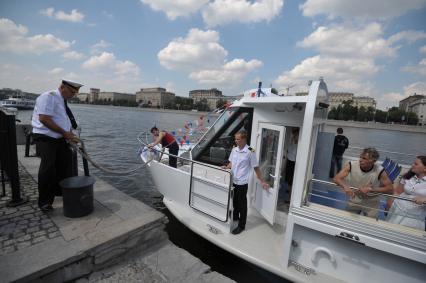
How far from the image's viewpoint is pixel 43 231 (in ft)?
8.64

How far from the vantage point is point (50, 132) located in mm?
2971

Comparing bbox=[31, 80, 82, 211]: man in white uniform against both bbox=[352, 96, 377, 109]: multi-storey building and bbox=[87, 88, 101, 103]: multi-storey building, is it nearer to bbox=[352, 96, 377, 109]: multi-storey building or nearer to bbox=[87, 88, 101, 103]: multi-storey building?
bbox=[352, 96, 377, 109]: multi-storey building

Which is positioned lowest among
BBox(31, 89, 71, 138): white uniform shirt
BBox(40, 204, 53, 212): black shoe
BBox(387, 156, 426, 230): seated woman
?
BBox(40, 204, 53, 212): black shoe

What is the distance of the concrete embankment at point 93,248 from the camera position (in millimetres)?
2143

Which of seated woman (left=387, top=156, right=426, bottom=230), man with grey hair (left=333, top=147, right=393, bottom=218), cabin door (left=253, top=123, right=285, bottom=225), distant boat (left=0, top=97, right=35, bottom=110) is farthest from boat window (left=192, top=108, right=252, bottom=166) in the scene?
distant boat (left=0, top=97, right=35, bottom=110)

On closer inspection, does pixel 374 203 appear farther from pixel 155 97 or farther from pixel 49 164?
pixel 155 97

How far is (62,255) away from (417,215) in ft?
12.3

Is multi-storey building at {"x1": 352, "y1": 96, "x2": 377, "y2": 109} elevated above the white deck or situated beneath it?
elevated above

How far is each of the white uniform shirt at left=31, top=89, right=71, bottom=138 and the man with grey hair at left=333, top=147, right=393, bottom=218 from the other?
12.1 ft

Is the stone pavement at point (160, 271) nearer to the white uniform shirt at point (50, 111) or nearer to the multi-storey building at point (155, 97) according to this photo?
the white uniform shirt at point (50, 111)

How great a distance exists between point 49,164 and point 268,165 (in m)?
3.29

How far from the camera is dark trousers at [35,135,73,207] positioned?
294 centimetres

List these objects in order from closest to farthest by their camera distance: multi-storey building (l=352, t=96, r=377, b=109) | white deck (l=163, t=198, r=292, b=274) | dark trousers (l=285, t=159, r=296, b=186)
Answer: white deck (l=163, t=198, r=292, b=274) < dark trousers (l=285, t=159, r=296, b=186) < multi-storey building (l=352, t=96, r=377, b=109)

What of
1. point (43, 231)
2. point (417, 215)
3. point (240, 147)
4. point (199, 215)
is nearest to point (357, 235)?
point (417, 215)
